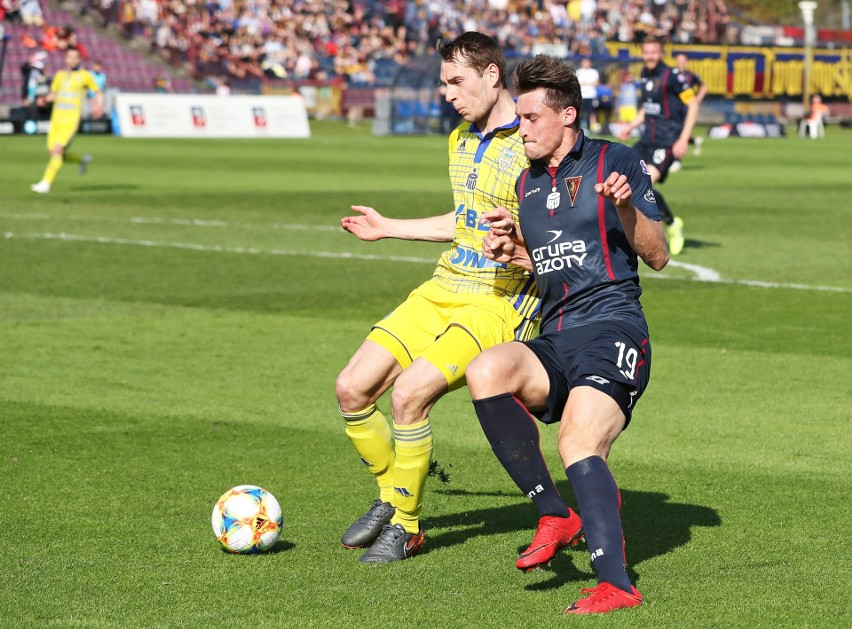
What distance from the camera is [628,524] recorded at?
6078 mm

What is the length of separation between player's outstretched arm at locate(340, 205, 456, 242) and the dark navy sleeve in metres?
1.01

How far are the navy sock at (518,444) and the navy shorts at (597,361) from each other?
193mm

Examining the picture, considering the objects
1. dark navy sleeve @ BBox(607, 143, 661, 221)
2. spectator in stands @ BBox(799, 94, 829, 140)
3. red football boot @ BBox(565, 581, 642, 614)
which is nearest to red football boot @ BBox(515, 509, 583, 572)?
red football boot @ BBox(565, 581, 642, 614)

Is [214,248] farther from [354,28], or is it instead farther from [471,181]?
[354,28]

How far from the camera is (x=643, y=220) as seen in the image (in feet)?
17.1

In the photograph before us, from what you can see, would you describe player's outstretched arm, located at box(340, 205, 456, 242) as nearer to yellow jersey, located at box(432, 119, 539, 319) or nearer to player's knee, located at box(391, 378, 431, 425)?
yellow jersey, located at box(432, 119, 539, 319)

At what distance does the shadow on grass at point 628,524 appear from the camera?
5566mm

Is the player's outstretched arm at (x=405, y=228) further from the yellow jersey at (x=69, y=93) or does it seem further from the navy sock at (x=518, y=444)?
the yellow jersey at (x=69, y=93)

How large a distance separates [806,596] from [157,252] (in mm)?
11878

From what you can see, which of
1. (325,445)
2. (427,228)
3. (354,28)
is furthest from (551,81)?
(354,28)

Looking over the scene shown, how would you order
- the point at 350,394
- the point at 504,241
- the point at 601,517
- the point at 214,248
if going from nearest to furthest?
the point at 601,517, the point at 504,241, the point at 350,394, the point at 214,248

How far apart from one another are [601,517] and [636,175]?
136cm

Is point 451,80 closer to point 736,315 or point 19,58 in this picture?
point 736,315

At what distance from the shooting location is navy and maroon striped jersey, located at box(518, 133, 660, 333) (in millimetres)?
5391
